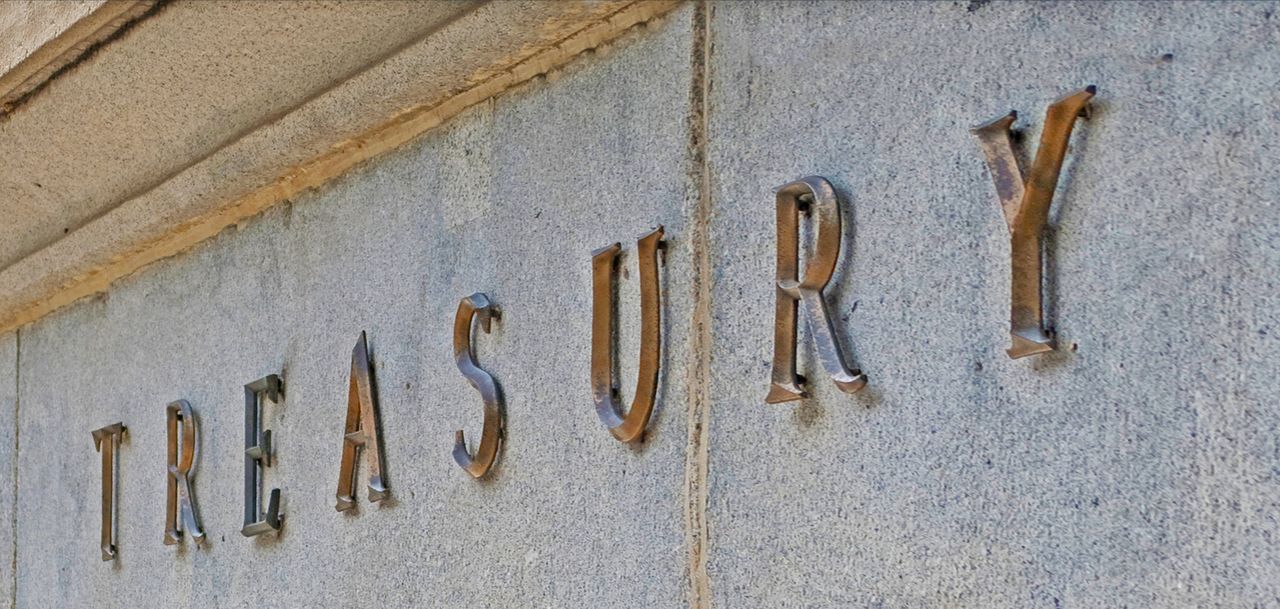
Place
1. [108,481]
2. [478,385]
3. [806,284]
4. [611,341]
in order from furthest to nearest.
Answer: [108,481] → [478,385] → [611,341] → [806,284]

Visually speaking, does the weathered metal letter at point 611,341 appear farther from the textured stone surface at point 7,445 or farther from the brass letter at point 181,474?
the textured stone surface at point 7,445

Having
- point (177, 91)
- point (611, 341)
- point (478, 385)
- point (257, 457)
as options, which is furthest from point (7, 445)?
point (611, 341)

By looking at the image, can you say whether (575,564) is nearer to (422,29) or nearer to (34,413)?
(422,29)

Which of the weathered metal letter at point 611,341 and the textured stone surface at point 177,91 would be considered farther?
the textured stone surface at point 177,91

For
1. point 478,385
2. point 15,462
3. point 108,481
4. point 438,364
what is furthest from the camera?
point 15,462

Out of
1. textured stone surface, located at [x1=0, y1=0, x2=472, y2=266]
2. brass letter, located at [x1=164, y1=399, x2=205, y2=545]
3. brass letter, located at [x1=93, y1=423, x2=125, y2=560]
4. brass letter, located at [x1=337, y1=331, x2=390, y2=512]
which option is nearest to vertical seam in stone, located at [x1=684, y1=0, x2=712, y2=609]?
textured stone surface, located at [x1=0, y1=0, x2=472, y2=266]

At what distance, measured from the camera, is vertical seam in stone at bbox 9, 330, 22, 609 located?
423 centimetres

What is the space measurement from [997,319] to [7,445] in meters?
→ 3.32

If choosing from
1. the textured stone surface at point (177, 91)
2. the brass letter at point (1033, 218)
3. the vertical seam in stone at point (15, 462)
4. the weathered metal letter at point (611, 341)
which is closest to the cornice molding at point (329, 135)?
the textured stone surface at point (177, 91)

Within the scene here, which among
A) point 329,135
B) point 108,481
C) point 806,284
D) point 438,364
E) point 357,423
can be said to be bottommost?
point 108,481

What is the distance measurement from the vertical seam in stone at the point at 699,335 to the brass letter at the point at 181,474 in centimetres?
155

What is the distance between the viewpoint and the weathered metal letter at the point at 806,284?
200 centimetres

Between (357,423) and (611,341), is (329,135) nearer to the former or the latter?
(357,423)

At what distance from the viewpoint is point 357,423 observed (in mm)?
2941
